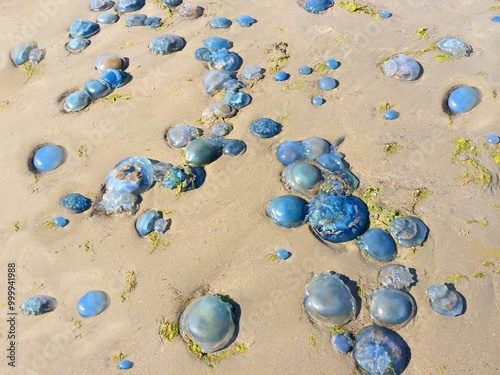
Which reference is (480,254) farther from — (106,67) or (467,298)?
(106,67)

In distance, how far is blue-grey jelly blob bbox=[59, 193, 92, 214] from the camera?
12.6 ft

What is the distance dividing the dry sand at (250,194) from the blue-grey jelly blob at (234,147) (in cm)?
5

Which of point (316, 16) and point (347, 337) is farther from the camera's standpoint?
point (316, 16)

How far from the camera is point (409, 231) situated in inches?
136

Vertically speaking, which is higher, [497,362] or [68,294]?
[68,294]

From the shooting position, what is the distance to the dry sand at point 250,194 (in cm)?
314

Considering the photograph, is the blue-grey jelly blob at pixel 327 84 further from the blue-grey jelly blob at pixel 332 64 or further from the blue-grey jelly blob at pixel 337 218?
the blue-grey jelly blob at pixel 337 218

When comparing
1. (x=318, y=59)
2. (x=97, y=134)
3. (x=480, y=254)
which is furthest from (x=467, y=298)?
(x=97, y=134)

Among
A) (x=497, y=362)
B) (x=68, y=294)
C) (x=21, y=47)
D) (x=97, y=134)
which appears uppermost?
(x=21, y=47)

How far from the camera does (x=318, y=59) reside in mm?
4754

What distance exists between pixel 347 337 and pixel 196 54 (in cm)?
327

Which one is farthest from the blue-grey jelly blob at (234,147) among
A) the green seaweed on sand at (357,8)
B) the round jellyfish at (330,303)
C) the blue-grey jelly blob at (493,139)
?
the green seaweed on sand at (357,8)

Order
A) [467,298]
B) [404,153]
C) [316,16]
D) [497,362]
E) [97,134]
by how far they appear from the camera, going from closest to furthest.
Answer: [497,362]
[467,298]
[404,153]
[97,134]
[316,16]

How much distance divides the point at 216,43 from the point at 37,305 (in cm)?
313
